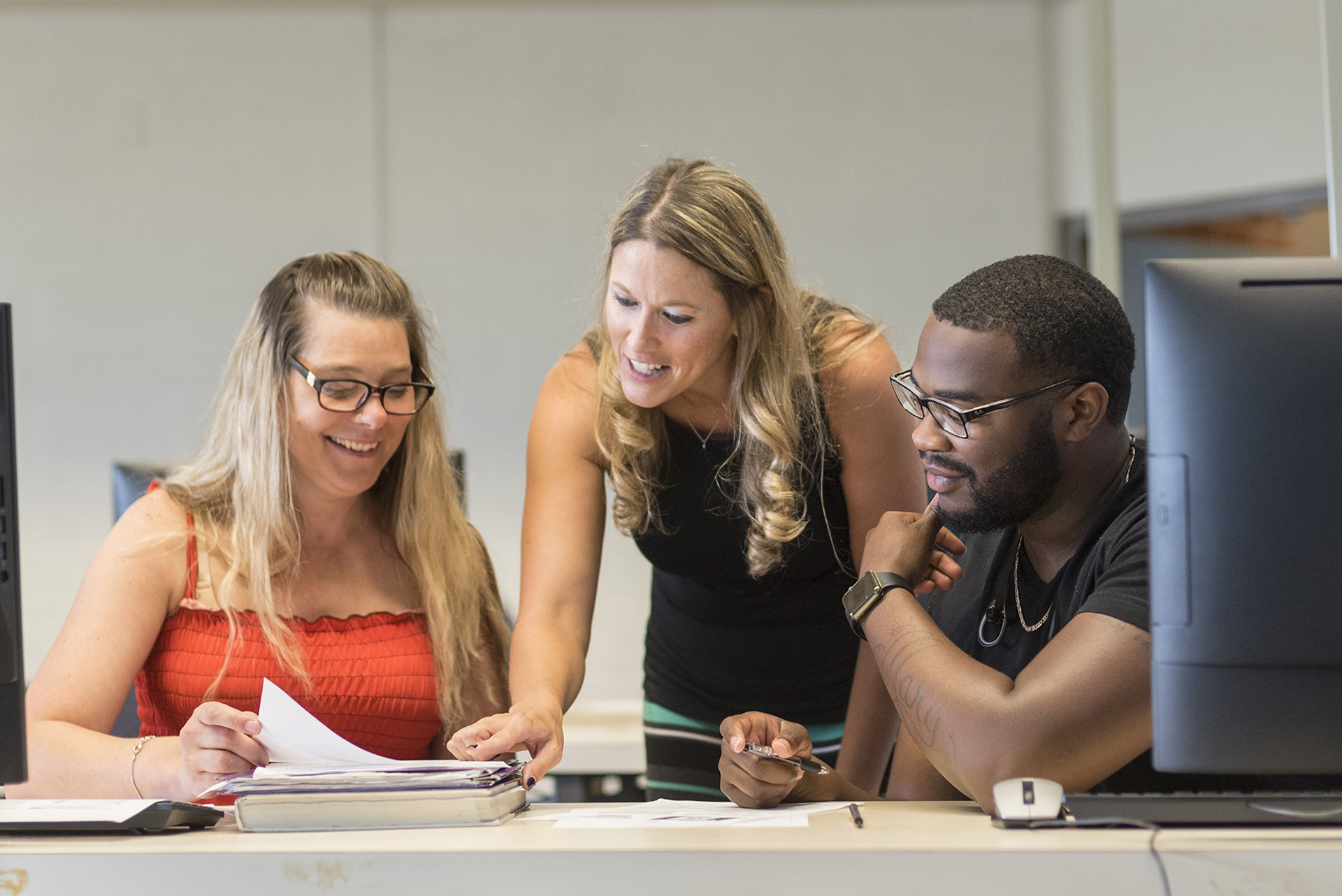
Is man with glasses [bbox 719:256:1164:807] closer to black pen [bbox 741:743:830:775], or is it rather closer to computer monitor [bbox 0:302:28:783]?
black pen [bbox 741:743:830:775]

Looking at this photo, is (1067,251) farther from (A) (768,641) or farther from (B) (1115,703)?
(B) (1115,703)

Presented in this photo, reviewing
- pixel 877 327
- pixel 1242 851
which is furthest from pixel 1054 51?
pixel 1242 851

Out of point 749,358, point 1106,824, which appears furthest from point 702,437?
point 1106,824

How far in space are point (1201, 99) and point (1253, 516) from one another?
12.3 feet

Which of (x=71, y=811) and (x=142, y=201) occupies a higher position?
(x=142, y=201)

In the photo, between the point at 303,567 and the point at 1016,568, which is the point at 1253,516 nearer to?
the point at 1016,568

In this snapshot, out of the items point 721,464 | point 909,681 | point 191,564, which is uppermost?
point 721,464

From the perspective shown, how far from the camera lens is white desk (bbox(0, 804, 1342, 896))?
0.84 m

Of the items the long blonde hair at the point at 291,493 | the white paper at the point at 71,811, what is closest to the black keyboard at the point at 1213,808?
the white paper at the point at 71,811

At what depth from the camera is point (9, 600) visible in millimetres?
997

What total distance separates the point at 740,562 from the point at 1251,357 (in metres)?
1.01

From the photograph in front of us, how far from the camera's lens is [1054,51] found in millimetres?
4477

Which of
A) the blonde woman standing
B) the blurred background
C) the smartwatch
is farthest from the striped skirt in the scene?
the blurred background

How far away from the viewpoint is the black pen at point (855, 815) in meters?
1.00
